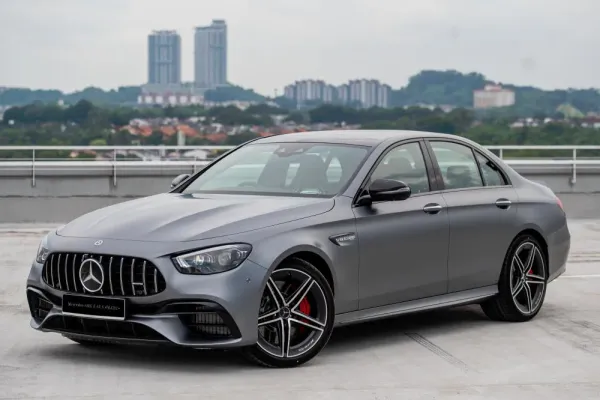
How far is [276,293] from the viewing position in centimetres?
784

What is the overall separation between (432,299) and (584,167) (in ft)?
60.2

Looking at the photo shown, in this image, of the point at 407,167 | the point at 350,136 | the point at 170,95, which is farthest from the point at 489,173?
the point at 170,95

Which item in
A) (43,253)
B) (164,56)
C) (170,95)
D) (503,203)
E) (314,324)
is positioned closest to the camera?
(314,324)

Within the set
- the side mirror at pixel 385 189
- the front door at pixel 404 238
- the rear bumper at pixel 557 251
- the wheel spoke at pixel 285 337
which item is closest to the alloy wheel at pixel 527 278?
the rear bumper at pixel 557 251

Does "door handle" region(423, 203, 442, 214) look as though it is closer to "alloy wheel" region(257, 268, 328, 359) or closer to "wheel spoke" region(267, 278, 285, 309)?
"alloy wheel" region(257, 268, 328, 359)

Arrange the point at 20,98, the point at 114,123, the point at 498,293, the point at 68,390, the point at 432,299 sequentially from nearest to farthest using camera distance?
the point at 68,390, the point at 432,299, the point at 498,293, the point at 114,123, the point at 20,98

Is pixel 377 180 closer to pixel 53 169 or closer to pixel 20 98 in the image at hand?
pixel 53 169

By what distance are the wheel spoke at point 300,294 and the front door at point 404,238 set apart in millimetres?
574

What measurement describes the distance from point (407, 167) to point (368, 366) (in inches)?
70.4

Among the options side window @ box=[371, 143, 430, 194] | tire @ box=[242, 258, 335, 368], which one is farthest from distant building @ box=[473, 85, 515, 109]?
tire @ box=[242, 258, 335, 368]

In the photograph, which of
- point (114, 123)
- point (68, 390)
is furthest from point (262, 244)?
point (114, 123)

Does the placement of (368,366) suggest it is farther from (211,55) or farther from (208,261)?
(211,55)

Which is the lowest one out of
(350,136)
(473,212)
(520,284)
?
(520,284)

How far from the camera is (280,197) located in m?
8.53
